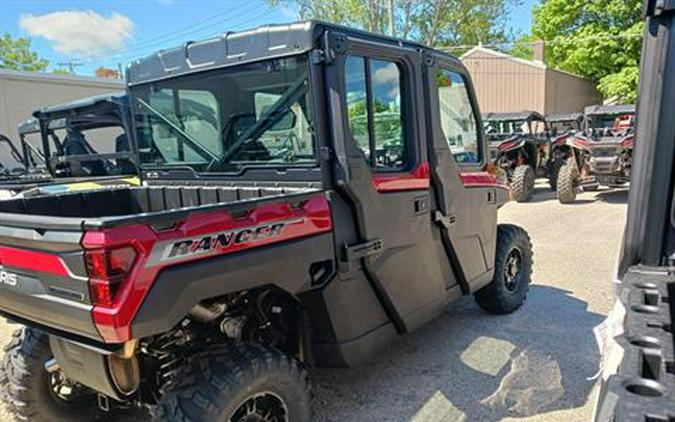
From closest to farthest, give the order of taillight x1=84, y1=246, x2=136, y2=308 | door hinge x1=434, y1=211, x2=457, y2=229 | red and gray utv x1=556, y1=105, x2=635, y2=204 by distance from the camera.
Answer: taillight x1=84, y1=246, x2=136, y2=308 < door hinge x1=434, y1=211, x2=457, y2=229 < red and gray utv x1=556, y1=105, x2=635, y2=204

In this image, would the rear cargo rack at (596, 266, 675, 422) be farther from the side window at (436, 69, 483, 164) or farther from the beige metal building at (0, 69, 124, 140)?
the beige metal building at (0, 69, 124, 140)

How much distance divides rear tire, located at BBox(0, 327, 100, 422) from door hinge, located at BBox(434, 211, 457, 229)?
2.56m

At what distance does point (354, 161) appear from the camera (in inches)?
117

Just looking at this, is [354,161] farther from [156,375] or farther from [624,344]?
[624,344]

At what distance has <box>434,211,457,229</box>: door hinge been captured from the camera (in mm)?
3714

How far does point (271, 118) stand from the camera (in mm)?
3113

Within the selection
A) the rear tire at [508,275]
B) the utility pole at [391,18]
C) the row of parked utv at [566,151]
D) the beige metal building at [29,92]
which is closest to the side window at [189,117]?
the rear tire at [508,275]

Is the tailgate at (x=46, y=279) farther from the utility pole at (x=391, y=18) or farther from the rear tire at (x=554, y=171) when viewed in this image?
the utility pole at (x=391, y=18)

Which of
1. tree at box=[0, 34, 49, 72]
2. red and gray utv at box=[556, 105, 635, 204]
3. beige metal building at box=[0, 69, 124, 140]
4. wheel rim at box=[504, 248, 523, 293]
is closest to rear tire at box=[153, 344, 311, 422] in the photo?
wheel rim at box=[504, 248, 523, 293]

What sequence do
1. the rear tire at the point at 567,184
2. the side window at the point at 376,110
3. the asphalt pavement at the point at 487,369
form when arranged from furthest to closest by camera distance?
the rear tire at the point at 567,184 → the asphalt pavement at the point at 487,369 → the side window at the point at 376,110

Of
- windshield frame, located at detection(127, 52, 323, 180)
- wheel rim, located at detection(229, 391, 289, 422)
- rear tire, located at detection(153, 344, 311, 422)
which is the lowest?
wheel rim, located at detection(229, 391, 289, 422)

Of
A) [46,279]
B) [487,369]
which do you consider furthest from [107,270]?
[487,369]

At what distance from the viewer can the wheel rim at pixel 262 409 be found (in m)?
2.54

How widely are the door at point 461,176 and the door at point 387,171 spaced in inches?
5.9
